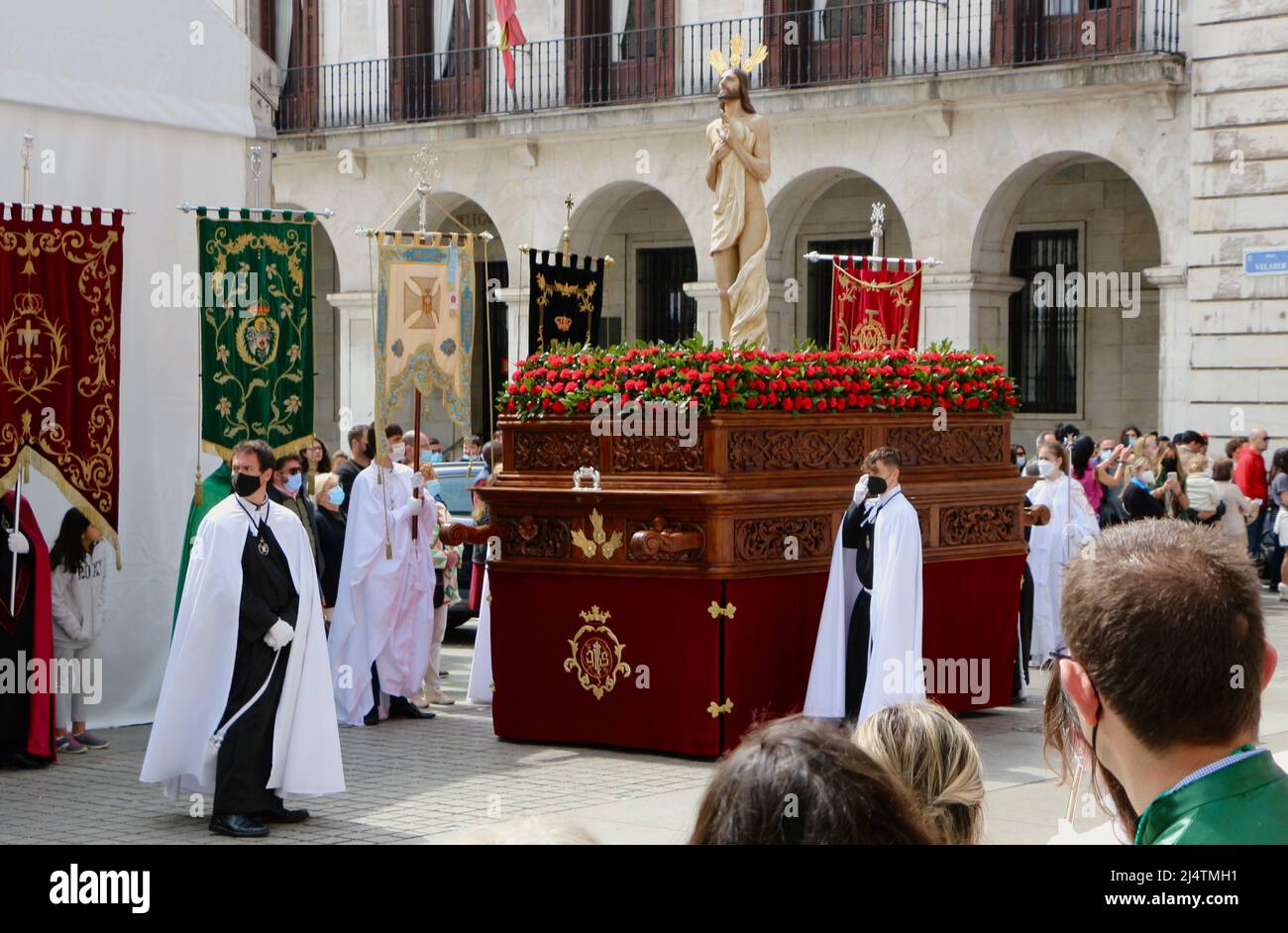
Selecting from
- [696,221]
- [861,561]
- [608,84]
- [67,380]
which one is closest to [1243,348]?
[696,221]

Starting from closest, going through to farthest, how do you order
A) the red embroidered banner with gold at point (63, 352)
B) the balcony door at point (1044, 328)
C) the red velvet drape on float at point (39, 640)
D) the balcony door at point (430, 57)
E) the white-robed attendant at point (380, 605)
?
1. the red velvet drape on float at point (39, 640)
2. the red embroidered banner with gold at point (63, 352)
3. the white-robed attendant at point (380, 605)
4. the balcony door at point (1044, 328)
5. the balcony door at point (430, 57)

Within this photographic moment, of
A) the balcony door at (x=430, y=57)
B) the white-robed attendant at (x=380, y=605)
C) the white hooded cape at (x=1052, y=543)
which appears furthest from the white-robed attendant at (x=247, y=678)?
the balcony door at (x=430, y=57)

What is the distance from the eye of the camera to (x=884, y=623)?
10.0m

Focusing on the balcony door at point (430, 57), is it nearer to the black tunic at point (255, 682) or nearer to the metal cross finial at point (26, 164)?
the metal cross finial at point (26, 164)

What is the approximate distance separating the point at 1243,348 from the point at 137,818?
1546cm

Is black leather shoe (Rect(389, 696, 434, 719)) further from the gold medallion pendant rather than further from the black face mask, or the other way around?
the black face mask

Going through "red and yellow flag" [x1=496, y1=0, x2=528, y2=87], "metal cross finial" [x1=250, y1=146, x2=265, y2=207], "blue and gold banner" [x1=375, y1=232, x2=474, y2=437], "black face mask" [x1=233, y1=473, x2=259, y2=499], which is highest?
"red and yellow flag" [x1=496, y1=0, x2=528, y2=87]

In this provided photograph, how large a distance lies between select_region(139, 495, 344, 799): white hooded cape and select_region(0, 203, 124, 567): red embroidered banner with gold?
248 centimetres

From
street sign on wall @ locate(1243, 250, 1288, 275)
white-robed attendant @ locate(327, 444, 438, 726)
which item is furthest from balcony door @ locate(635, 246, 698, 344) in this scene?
white-robed attendant @ locate(327, 444, 438, 726)

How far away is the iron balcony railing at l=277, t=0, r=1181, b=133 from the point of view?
22.8 m

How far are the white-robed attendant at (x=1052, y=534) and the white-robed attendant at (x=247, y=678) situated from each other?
7.30 metres

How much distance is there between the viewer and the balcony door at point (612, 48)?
2652 centimetres

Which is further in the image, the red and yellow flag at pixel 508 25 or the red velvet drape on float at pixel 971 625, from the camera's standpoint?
the red and yellow flag at pixel 508 25

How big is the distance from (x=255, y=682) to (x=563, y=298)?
6.04 metres
